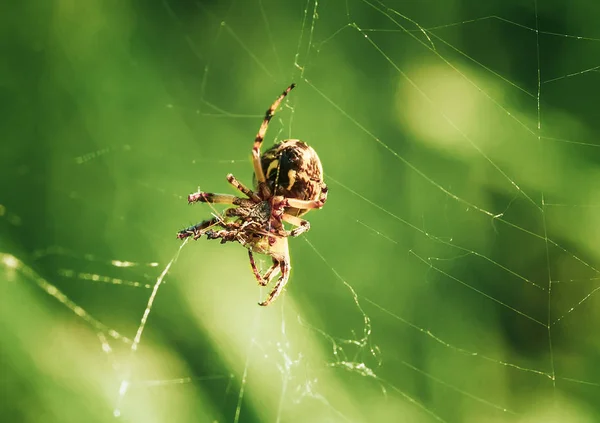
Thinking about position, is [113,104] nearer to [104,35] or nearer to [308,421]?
[104,35]

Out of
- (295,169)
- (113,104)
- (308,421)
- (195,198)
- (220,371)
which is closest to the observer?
(295,169)

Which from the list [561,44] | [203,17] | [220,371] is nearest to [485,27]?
[561,44]

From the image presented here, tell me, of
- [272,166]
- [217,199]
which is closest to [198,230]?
[217,199]

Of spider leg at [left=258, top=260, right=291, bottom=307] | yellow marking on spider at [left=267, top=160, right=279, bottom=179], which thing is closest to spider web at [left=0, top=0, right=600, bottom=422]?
spider leg at [left=258, top=260, right=291, bottom=307]

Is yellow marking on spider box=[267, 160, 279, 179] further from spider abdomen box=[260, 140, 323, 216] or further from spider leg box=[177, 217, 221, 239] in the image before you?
spider leg box=[177, 217, 221, 239]

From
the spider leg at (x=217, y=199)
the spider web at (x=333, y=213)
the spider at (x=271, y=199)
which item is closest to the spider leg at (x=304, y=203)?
the spider at (x=271, y=199)
